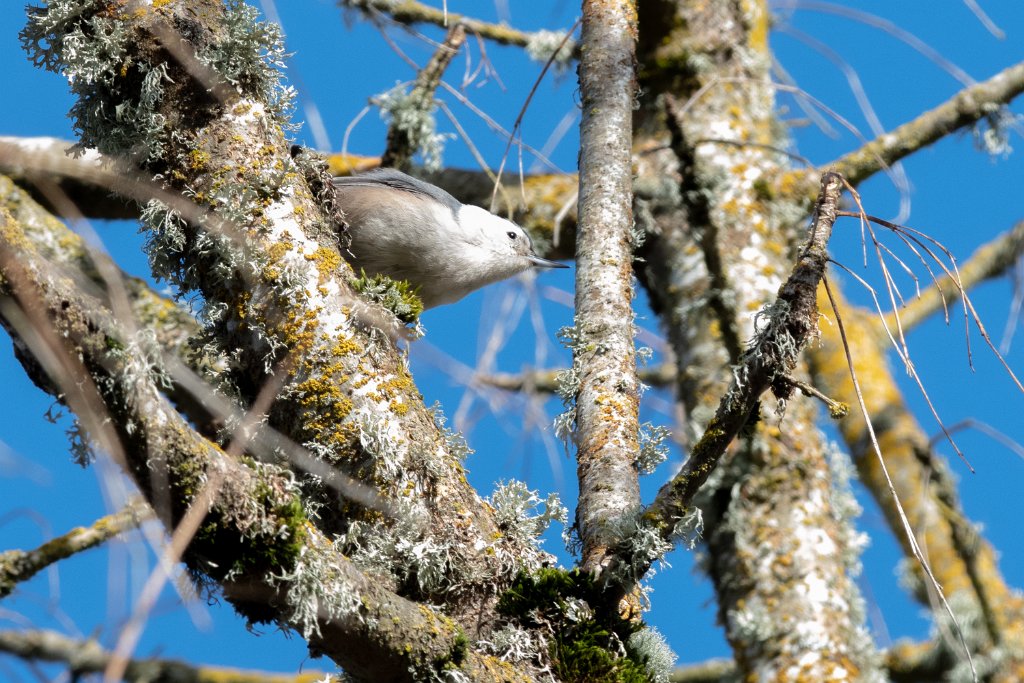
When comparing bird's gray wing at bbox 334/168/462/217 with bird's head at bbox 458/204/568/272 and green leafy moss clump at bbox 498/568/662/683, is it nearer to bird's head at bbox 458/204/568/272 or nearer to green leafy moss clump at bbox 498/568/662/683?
bird's head at bbox 458/204/568/272

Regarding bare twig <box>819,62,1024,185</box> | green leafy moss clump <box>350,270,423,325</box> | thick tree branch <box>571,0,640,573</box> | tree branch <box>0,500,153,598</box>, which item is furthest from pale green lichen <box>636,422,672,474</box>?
bare twig <box>819,62,1024,185</box>

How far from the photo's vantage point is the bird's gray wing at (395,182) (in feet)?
12.7

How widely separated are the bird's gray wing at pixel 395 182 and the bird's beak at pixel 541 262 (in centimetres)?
53

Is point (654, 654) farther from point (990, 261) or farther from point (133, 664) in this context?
point (990, 261)

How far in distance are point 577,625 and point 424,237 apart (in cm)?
212

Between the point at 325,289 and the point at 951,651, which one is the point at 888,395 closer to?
the point at 951,651

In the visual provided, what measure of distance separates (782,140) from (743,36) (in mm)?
511

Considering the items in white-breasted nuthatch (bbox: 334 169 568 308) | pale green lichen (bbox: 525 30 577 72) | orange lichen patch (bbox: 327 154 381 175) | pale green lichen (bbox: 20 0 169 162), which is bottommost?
pale green lichen (bbox: 20 0 169 162)

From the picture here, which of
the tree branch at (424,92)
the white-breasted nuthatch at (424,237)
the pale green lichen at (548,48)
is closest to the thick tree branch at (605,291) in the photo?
the white-breasted nuthatch at (424,237)

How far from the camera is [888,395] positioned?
4270 millimetres

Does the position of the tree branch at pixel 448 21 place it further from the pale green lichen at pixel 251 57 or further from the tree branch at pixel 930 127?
the pale green lichen at pixel 251 57

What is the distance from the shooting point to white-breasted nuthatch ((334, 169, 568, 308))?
364 cm

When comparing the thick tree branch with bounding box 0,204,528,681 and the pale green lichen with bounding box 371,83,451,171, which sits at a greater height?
the pale green lichen with bounding box 371,83,451,171

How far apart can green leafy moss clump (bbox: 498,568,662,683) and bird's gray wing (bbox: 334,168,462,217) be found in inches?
88.6
